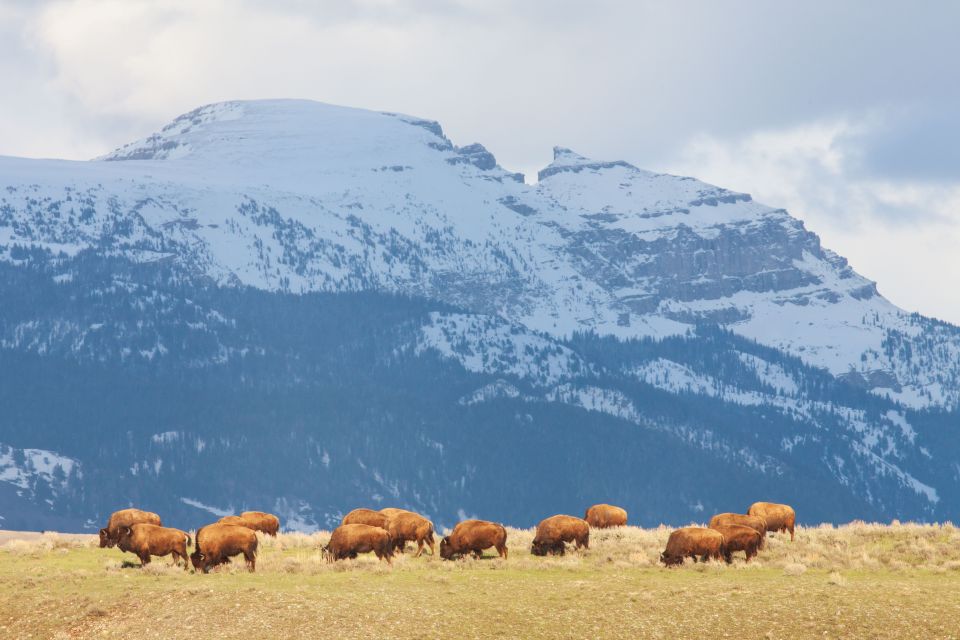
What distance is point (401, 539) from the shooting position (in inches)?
2576

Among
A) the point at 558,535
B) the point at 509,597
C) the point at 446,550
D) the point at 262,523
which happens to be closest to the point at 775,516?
the point at 558,535

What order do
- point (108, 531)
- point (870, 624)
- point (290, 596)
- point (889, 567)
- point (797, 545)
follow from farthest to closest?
point (108, 531) < point (797, 545) < point (889, 567) < point (290, 596) < point (870, 624)

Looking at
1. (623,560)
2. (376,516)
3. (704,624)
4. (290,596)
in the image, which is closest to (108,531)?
(376,516)

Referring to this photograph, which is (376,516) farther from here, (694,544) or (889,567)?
(889,567)

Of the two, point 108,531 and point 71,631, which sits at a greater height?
point 108,531

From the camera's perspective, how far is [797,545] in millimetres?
64750

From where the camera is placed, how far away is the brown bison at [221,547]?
60.7 m

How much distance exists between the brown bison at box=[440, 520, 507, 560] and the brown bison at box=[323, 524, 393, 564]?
2.40m

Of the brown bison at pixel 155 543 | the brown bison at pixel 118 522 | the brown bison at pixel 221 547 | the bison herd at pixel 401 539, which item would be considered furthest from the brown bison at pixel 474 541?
the brown bison at pixel 118 522

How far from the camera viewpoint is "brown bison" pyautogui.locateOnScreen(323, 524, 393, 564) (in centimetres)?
6206

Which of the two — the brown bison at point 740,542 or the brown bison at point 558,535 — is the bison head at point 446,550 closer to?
the brown bison at point 558,535

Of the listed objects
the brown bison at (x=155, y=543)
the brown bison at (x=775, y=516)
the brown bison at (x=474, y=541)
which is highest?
the brown bison at (x=775, y=516)

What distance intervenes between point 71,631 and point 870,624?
88.6 feet

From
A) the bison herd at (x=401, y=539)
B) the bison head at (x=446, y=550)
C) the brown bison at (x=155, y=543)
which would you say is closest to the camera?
the bison herd at (x=401, y=539)
